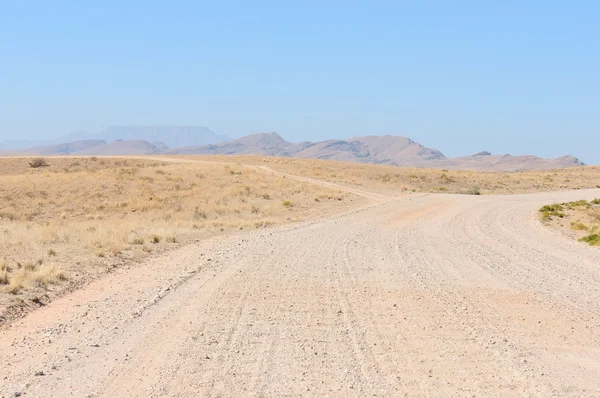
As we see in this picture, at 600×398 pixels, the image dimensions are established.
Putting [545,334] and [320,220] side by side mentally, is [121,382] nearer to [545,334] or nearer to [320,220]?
[545,334]

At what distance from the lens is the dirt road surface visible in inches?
295

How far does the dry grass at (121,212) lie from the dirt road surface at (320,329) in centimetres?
165

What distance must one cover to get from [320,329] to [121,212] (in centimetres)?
2549

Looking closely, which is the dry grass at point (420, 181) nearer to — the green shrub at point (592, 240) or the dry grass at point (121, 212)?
the dry grass at point (121, 212)

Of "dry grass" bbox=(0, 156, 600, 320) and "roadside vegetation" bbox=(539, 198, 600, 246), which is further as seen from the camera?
"roadside vegetation" bbox=(539, 198, 600, 246)

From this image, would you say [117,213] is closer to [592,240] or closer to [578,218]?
[592,240]

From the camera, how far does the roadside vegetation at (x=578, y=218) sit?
23.8 meters

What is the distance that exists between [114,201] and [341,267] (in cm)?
2377

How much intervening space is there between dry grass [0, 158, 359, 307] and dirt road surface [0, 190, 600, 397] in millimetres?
1650

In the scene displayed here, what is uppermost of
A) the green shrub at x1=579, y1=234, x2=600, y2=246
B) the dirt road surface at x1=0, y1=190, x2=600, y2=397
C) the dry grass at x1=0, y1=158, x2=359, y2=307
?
the green shrub at x1=579, y1=234, x2=600, y2=246

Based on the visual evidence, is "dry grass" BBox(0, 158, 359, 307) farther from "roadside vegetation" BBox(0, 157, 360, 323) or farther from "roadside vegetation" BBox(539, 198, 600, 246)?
"roadside vegetation" BBox(539, 198, 600, 246)

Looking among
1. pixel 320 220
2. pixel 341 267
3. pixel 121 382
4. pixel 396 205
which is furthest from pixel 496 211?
pixel 121 382

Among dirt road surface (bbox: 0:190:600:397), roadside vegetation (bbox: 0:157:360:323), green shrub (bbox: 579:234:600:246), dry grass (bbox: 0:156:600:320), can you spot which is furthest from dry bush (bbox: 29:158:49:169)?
green shrub (bbox: 579:234:600:246)

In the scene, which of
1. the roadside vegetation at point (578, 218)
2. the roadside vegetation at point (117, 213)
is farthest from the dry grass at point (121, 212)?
the roadside vegetation at point (578, 218)
